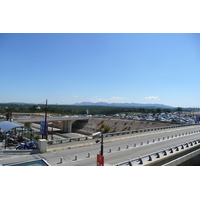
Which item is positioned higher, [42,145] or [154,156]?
[42,145]

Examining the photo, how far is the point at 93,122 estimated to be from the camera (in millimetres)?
76875

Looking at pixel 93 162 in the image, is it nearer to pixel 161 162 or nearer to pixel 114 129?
pixel 161 162

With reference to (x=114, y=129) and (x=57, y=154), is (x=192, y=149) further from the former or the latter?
(x=114, y=129)

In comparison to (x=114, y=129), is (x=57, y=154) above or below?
above

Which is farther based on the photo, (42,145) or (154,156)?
(42,145)

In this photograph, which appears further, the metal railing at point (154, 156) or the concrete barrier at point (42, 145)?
the concrete barrier at point (42, 145)

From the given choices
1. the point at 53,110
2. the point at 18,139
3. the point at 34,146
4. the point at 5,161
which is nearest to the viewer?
the point at 5,161

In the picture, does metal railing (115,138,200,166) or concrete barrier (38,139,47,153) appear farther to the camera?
concrete barrier (38,139,47,153)
